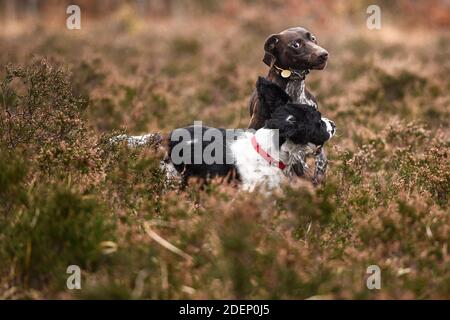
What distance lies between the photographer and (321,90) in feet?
39.9

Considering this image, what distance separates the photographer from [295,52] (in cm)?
651

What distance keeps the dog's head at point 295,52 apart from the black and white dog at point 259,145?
1.02 meters

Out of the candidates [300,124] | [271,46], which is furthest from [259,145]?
[271,46]

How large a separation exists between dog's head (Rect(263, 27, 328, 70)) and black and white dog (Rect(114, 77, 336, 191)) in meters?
1.02

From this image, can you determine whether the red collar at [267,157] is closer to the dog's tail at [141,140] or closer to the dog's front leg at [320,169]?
the dog's front leg at [320,169]

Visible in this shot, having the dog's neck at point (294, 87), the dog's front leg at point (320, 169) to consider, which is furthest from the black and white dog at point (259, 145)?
Result: the dog's neck at point (294, 87)

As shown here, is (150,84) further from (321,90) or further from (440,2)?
(440,2)

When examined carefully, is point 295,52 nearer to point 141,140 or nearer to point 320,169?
point 320,169

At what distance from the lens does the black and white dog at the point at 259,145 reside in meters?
5.02

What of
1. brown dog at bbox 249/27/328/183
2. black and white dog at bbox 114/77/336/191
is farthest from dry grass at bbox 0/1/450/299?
brown dog at bbox 249/27/328/183

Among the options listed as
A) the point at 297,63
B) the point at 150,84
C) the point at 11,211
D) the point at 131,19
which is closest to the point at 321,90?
the point at 150,84

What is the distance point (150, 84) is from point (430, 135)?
4246 mm

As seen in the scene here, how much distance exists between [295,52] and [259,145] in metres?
1.64

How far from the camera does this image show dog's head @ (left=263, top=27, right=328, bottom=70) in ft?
20.9
